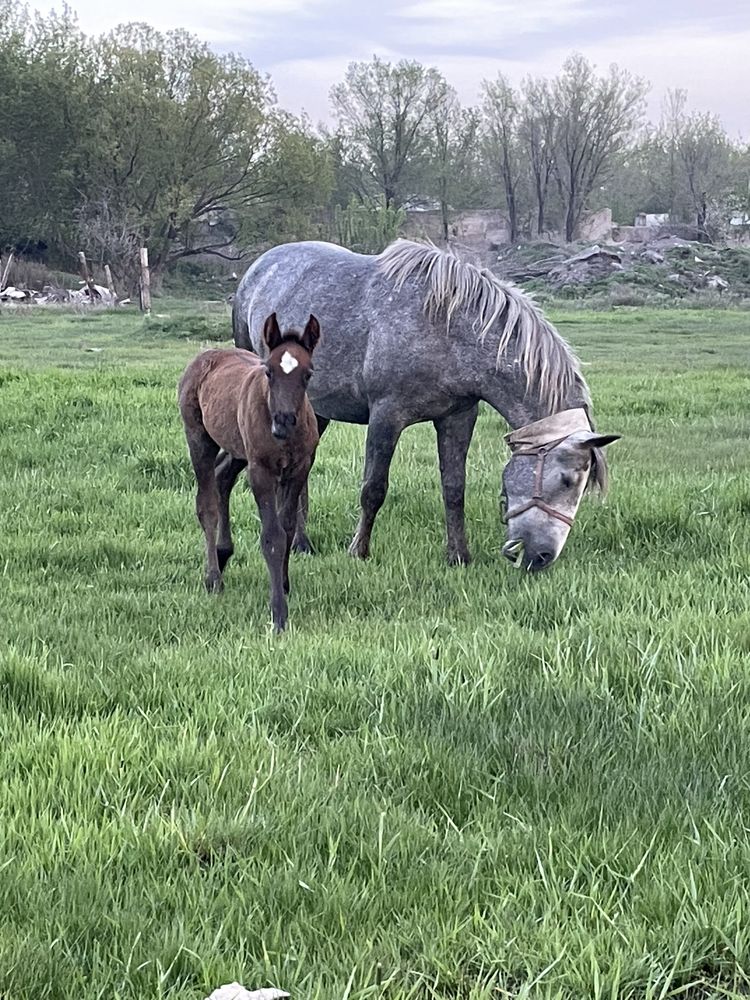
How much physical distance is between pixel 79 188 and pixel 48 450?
4525cm

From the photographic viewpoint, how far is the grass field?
213 centimetres

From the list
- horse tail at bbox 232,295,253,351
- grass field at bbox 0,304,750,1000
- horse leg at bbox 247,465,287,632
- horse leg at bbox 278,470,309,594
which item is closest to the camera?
grass field at bbox 0,304,750,1000

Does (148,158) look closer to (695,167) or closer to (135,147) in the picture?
(135,147)

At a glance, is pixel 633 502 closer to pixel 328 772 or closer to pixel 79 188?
pixel 328 772

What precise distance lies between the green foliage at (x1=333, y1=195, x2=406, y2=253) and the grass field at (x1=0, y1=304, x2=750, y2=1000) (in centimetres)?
4614

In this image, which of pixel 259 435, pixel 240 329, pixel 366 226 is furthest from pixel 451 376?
pixel 366 226

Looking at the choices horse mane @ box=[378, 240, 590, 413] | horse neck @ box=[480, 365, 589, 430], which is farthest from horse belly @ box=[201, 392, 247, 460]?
horse neck @ box=[480, 365, 589, 430]

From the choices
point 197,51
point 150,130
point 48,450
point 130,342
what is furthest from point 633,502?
point 197,51

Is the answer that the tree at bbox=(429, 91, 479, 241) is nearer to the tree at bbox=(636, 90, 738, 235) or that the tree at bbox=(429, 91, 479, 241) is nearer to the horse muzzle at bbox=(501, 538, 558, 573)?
the tree at bbox=(636, 90, 738, 235)

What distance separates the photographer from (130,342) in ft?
70.6

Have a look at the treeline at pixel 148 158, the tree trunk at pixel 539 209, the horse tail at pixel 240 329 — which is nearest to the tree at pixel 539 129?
the tree trunk at pixel 539 209

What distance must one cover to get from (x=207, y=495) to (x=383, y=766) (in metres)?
2.96

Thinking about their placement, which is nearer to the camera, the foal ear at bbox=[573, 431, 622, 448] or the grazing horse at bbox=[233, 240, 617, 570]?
the foal ear at bbox=[573, 431, 622, 448]

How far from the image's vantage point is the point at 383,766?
301 cm
